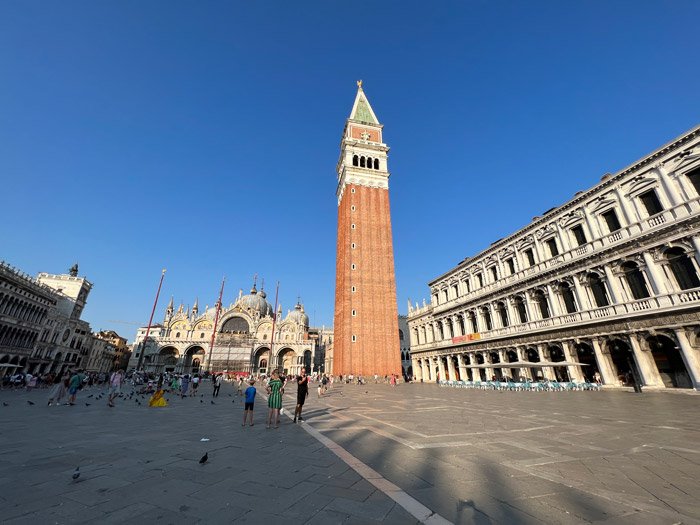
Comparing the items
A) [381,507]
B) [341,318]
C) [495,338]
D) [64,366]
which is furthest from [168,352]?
[381,507]

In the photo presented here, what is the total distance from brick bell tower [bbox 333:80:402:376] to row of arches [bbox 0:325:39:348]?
126ft

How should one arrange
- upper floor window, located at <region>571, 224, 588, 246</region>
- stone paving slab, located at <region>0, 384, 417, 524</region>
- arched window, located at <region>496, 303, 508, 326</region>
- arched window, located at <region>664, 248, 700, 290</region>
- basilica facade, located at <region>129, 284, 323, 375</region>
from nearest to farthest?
1. stone paving slab, located at <region>0, 384, 417, 524</region>
2. arched window, located at <region>664, 248, 700, 290</region>
3. upper floor window, located at <region>571, 224, 588, 246</region>
4. arched window, located at <region>496, 303, 508, 326</region>
5. basilica facade, located at <region>129, 284, 323, 375</region>

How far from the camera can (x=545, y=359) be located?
23.6 metres

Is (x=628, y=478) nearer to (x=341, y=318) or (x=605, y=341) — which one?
(x=605, y=341)

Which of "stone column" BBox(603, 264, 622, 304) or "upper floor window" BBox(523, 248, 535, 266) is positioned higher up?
"upper floor window" BBox(523, 248, 535, 266)

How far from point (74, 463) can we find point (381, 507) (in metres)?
5.41

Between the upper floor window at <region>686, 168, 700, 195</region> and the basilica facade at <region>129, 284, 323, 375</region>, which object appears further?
the basilica facade at <region>129, 284, 323, 375</region>

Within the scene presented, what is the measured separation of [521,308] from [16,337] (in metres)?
56.7

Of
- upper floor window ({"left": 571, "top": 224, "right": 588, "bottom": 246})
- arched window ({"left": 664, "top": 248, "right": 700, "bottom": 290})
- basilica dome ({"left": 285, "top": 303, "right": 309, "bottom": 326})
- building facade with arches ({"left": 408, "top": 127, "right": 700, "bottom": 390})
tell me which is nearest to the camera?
arched window ({"left": 664, "top": 248, "right": 700, "bottom": 290})

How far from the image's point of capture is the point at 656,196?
60.2 ft

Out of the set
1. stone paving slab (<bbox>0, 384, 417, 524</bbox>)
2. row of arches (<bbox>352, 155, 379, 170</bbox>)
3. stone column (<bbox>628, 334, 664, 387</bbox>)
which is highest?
row of arches (<bbox>352, 155, 379, 170</bbox>)

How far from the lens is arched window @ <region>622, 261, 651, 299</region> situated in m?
18.2

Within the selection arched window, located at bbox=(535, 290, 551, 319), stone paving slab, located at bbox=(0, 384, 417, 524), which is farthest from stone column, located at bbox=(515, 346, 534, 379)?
stone paving slab, located at bbox=(0, 384, 417, 524)

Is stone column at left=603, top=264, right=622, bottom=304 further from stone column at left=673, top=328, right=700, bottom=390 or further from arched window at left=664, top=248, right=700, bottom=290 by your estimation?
stone column at left=673, top=328, right=700, bottom=390
